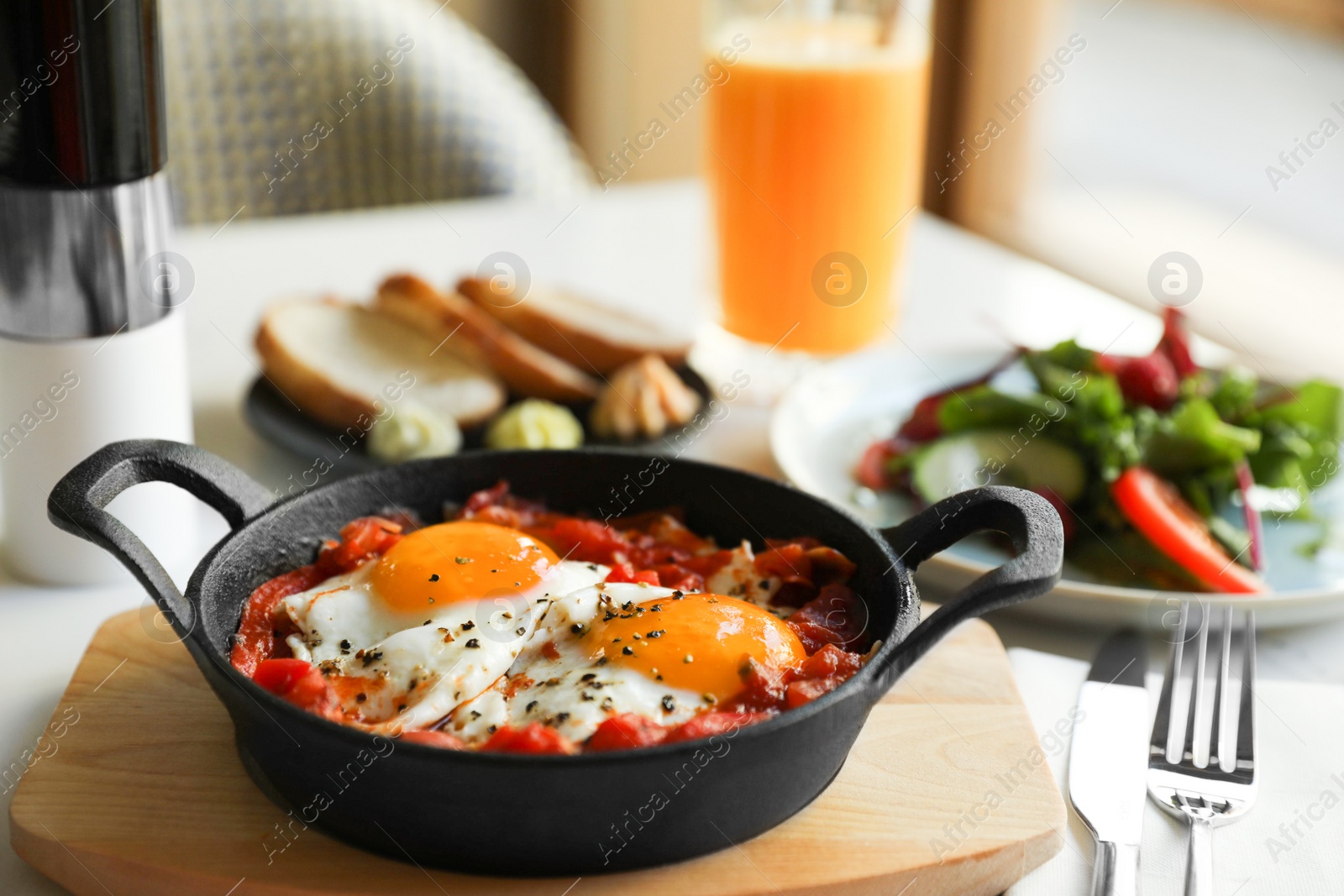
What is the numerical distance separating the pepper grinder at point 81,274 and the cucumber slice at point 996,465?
39.4 inches

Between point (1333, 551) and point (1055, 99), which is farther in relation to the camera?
point (1055, 99)

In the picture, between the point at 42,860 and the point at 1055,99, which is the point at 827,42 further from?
the point at 1055,99

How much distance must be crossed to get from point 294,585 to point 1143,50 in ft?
20.3

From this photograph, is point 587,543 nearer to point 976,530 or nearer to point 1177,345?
point 976,530

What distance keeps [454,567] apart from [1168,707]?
731 mm

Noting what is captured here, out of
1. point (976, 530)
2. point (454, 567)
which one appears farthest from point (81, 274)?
point (976, 530)

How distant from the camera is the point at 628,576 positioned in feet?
4.29

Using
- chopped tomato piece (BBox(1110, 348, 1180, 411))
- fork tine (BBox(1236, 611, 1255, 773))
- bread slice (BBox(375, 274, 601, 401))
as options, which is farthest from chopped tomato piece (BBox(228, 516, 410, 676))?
chopped tomato piece (BBox(1110, 348, 1180, 411))

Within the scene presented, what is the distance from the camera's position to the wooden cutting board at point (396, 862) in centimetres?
103

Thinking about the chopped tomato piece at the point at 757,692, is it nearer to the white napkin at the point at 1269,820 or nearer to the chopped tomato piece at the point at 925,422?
the white napkin at the point at 1269,820

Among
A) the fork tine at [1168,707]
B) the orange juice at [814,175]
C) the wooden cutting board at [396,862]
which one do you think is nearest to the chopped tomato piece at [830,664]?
the wooden cutting board at [396,862]

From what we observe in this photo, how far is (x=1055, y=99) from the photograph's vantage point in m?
4.37

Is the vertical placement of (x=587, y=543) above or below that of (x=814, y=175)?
below

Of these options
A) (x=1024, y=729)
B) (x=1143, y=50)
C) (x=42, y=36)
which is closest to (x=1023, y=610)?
(x=1024, y=729)
